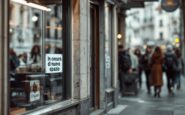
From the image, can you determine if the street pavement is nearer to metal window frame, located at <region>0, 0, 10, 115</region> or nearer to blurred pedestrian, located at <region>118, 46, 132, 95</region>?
blurred pedestrian, located at <region>118, 46, 132, 95</region>

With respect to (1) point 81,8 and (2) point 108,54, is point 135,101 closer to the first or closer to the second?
(2) point 108,54

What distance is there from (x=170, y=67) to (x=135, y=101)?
2994 mm

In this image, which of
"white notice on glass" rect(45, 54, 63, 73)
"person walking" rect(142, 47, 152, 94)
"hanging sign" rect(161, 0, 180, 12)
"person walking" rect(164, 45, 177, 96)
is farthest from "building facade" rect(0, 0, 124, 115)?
"hanging sign" rect(161, 0, 180, 12)

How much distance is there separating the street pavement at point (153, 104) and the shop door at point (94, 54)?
3.26ft

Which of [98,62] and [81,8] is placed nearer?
[81,8]

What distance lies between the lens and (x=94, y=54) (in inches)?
481

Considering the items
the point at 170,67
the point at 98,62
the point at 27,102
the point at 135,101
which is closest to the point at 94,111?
the point at 98,62

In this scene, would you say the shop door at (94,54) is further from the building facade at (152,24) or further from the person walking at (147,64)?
the building facade at (152,24)

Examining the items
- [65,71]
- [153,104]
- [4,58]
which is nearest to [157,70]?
[153,104]

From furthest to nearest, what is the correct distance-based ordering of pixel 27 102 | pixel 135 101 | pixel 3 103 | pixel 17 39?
pixel 17 39
pixel 135 101
pixel 27 102
pixel 3 103

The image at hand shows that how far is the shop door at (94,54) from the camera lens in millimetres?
12094

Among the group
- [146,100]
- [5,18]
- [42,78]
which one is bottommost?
[146,100]

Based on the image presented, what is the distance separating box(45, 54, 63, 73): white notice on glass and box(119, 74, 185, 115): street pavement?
3626mm

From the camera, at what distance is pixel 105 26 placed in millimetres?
13141
